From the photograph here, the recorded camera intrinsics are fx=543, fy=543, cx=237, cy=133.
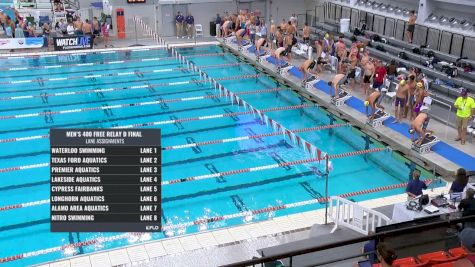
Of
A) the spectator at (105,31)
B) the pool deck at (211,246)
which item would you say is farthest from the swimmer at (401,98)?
the spectator at (105,31)

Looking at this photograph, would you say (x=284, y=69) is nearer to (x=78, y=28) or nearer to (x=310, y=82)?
(x=310, y=82)

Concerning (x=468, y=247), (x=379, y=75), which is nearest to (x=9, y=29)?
(x=379, y=75)

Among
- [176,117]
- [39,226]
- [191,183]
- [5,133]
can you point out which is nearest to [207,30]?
[176,117]

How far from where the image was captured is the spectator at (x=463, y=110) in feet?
36.0

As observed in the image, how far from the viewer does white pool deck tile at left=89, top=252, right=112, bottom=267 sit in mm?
7332

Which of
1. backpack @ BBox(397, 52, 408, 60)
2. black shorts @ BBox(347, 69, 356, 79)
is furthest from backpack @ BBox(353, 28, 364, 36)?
black shorts @ BBox(347, 69, 356, 79)

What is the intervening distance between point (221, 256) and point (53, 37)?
1529cm

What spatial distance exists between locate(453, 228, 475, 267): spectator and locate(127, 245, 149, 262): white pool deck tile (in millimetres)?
4207

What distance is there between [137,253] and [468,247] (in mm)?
4562

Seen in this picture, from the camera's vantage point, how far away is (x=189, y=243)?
7.86 metres

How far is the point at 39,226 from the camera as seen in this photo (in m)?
8.97

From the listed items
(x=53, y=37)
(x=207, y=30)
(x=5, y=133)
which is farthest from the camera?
(x=207, y=30)

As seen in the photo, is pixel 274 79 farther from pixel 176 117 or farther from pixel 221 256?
pixel 221 256
